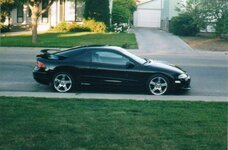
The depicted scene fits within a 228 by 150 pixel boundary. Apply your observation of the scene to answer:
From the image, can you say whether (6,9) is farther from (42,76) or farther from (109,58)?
(109,58)

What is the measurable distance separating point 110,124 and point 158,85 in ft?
14.0

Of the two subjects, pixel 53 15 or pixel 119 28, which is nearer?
pixel 53 15

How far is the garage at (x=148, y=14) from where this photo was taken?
189 feet

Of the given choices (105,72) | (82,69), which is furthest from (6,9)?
(105,72)

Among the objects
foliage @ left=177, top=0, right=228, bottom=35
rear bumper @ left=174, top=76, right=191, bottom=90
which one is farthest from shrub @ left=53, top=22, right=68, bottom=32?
rear bumper @ left=174, top=76, right=191, bottom=90

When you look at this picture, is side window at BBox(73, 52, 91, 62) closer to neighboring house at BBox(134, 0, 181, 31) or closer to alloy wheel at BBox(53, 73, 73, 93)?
alloy wheel at BBox(53, 73, 73, 93)

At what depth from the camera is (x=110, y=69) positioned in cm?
1133

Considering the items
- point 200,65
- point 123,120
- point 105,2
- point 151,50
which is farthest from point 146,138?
point 105,2

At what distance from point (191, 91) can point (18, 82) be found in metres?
5.13

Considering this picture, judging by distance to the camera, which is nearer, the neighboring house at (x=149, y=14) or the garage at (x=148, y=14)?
the neighboring house at (x=149, y=14)

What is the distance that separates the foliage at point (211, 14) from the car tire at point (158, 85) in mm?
21209

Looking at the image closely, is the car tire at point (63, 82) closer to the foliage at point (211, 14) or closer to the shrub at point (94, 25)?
the foliage at point (211, 14)

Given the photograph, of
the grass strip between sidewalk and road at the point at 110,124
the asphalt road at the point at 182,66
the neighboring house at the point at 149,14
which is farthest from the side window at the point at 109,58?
the neighboring house at the point at 149,14

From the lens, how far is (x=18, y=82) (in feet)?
41.9
